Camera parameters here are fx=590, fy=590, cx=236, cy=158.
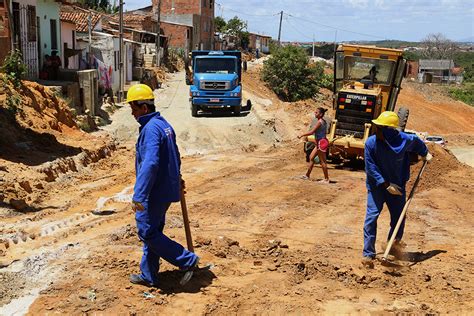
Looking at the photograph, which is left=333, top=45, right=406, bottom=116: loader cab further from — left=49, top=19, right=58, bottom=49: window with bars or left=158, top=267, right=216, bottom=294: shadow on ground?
left=49, top=19, right=58, bottom=49: window with bars

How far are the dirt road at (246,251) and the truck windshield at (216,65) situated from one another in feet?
33.4

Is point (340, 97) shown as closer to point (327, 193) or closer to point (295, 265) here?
point (327, 193)

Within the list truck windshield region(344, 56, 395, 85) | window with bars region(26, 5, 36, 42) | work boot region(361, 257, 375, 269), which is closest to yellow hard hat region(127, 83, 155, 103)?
work boot region(361, 257, 375, 269)

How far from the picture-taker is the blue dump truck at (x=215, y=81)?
23.6m

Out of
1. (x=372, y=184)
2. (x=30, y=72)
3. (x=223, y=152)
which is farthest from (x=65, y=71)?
(x=372, y=184)

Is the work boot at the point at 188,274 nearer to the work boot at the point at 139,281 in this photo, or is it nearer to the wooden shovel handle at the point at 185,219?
the work boot at the point at 139,281

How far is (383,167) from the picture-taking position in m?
6.99

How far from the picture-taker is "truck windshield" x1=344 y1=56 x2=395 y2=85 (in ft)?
52.4

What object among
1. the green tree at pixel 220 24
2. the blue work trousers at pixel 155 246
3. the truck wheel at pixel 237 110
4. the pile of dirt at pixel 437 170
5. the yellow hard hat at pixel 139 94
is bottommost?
the pile of dirt at pixel 437 170

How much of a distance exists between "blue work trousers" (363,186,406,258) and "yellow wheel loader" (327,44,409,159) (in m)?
7.86

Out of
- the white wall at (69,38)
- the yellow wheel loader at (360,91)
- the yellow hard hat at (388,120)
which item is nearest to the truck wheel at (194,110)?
the white wall at (69,38)

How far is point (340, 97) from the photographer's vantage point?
1564 centimetres

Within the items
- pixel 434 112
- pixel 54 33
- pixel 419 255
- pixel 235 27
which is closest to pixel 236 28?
pixel 235 27

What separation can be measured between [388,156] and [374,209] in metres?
0.65
